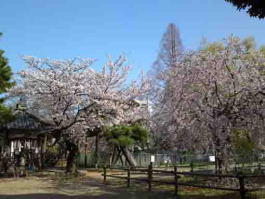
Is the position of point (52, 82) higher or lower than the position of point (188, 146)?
higher

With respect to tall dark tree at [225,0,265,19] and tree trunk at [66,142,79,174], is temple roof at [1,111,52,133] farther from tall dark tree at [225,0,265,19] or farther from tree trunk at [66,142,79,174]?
tall dark tree at [225,0,265,19]

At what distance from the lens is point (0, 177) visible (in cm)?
2325

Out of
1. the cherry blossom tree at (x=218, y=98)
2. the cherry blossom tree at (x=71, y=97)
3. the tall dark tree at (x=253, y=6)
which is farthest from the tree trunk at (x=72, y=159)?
the tall dark tree at (x=253, y=6)

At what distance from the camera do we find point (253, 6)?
10070 millimetres

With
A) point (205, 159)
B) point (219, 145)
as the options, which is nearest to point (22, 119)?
point (219, 145)

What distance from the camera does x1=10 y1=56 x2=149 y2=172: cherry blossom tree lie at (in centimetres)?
2373

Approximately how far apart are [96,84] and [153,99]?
3.91 metres

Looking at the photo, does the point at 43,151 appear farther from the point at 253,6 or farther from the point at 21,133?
the point at 253,6

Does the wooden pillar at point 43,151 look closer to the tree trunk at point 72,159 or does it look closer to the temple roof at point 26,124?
the temple roof at point 26,124

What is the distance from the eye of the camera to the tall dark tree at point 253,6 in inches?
393

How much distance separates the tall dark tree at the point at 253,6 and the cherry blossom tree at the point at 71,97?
577 inches

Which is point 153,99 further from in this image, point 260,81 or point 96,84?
point 260,81

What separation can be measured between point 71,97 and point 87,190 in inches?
292

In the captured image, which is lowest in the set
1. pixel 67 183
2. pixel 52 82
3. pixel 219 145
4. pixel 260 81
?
pixel 67 183
